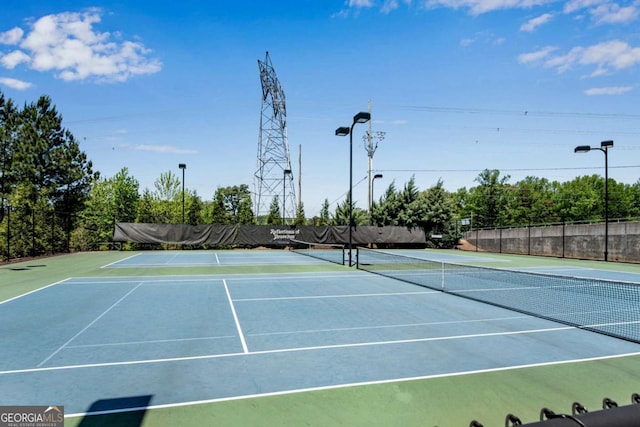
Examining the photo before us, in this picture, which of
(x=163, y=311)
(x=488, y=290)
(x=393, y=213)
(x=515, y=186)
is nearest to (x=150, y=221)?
(x=393, y=213)

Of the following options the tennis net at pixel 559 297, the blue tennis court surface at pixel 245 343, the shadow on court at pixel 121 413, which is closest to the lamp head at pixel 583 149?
the tennis net at pixel 559 297

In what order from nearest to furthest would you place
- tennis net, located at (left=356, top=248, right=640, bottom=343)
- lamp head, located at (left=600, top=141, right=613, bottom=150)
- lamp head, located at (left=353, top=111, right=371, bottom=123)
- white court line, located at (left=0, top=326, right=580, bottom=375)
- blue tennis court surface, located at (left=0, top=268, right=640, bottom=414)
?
1. blue tennis court surface, located at (left=0, top=268, right=640, bottom=414)
2. white court line, located at (left=0, top=326, right=580, bottom=375)
3. tennis net, located at (left=356, top=248, right=640, bottom=343)
4. lamp head, located at (left=353, top=111, right=371, bottom=123)
5. lamp head, located at (left=600, top=141, right=613, bottom=150)

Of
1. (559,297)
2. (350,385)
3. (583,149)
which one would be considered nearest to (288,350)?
(350,385)

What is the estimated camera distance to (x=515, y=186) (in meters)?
96.2

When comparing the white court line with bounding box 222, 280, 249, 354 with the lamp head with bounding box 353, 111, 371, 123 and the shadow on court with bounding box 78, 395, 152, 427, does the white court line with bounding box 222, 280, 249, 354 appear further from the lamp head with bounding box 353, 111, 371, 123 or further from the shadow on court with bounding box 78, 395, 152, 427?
the lamp head with bounding box 353, 111, 371, 123

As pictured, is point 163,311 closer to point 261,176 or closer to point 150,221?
point 150,221

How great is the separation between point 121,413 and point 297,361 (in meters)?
2.50

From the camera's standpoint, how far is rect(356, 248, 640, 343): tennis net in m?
8.48

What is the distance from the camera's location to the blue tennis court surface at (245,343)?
5.17m

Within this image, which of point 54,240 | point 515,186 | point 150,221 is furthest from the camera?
point 515,186

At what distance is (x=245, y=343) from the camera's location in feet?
22.8

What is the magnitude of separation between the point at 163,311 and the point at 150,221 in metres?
29.5

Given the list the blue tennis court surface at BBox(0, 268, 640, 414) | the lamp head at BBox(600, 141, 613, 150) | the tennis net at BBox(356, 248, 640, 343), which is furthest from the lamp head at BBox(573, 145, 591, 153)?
the blue tennis court surface at BBox(0, 268, 640, 414)

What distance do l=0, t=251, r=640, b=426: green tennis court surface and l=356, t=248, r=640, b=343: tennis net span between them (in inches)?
28.1
